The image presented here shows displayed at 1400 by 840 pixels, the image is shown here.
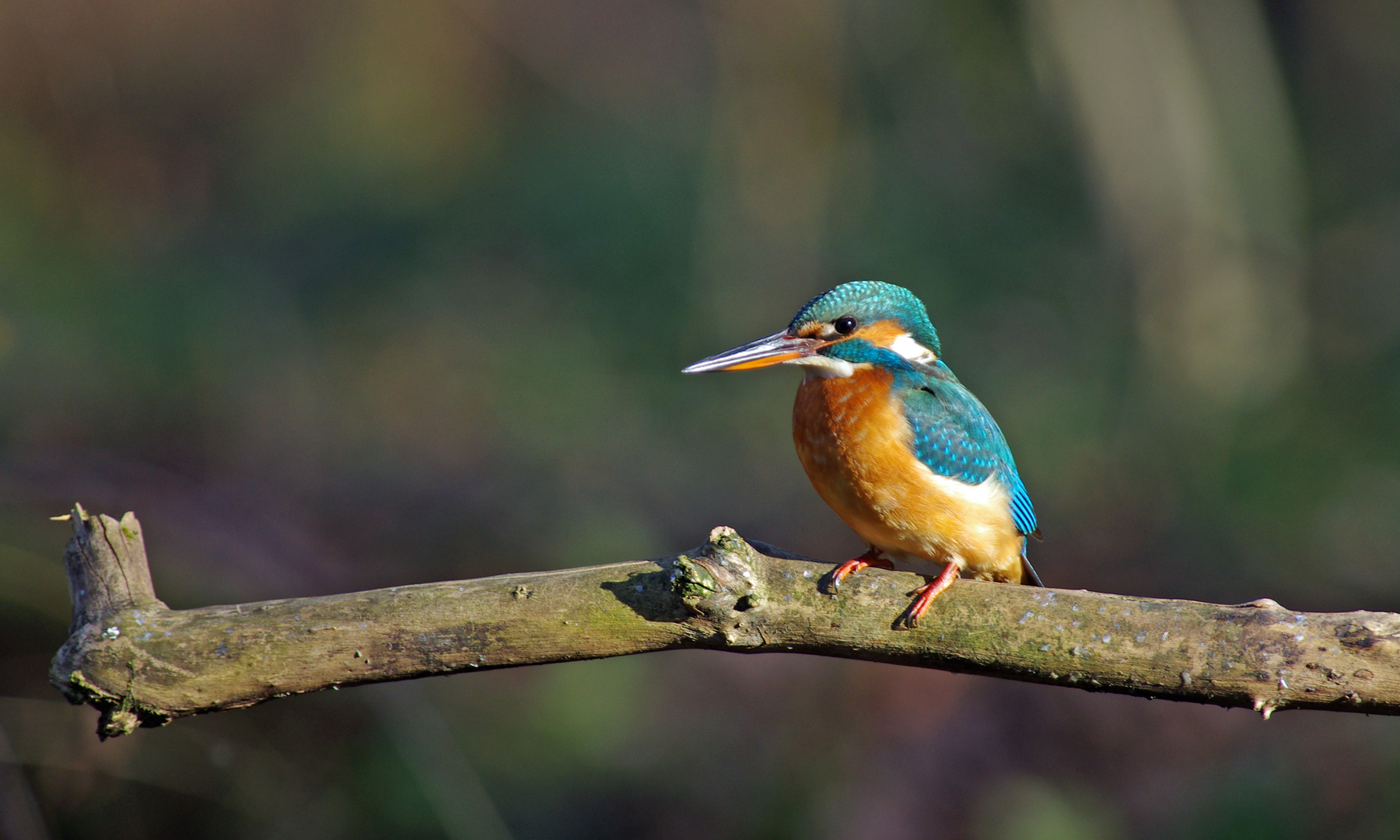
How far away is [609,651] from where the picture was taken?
64.9 inches

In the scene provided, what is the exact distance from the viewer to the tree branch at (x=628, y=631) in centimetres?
153

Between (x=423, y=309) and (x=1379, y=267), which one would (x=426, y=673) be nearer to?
(x=423, y=309)

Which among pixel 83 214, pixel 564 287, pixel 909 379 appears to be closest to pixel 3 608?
pixel 909 379

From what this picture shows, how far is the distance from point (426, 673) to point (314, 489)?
3.59 meters

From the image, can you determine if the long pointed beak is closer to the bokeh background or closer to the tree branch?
the tree branch

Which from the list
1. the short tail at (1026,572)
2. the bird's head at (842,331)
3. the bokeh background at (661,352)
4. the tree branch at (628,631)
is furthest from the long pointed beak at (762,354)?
the bokeh background at (661,352)

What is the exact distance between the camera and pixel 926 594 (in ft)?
5.53

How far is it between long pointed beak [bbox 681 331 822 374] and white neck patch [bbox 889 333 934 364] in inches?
6.9

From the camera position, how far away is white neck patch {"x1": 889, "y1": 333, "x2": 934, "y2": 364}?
7.12ft

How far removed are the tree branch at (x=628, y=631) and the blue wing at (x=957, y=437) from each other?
1.34ft

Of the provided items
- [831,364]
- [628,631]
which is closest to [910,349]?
[831,364]

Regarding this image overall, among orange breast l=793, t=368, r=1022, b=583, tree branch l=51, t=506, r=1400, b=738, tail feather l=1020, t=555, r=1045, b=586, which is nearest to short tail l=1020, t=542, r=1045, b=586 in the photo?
tail feather l=1020, t=555, r=1045, b=586

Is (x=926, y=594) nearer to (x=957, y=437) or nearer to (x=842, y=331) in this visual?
(x=957, y=437)

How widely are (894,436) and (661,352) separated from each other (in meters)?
4.49
